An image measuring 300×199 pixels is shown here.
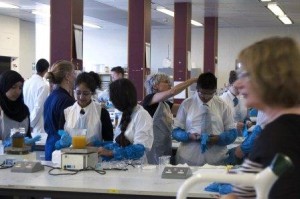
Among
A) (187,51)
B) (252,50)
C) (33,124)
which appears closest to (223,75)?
(187,51)

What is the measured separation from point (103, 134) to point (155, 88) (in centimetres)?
120

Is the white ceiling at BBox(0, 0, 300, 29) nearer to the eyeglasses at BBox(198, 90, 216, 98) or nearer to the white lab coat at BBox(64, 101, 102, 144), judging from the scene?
the eyeglasses at BBox(198, 90, 216, 98)

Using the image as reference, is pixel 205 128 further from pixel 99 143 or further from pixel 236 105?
pixel 236 105

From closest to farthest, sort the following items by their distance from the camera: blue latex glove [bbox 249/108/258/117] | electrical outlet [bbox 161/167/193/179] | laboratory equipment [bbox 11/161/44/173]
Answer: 1. electrical outlet [bbox 161/167/193/179]
2. laboratory equipment [bbox 11/161/44/173]
3. blue latex glove [bbox 249/108/258/117]

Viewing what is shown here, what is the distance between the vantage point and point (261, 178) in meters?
1.32

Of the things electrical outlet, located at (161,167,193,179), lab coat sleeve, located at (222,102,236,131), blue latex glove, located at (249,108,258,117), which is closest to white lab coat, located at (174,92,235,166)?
lab coat sleeve, located at (222,102,236,131)

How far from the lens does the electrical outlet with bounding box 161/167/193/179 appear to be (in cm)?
338

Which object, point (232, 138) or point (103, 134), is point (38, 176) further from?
point (232, 138)

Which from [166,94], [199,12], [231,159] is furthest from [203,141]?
[199,12]

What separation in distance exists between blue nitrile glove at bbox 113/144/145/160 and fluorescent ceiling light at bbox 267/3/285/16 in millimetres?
7969

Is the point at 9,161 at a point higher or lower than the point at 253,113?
lower

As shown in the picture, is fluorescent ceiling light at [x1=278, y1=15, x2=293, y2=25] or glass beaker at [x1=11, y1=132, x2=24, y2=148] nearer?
glass beaker at [x1=11, y1=132, x2=24, y2=148]

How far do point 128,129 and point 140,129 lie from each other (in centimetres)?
11

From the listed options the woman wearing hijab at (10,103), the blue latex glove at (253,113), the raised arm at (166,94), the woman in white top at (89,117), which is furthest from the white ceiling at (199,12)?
the woman in white top at (89,117)
